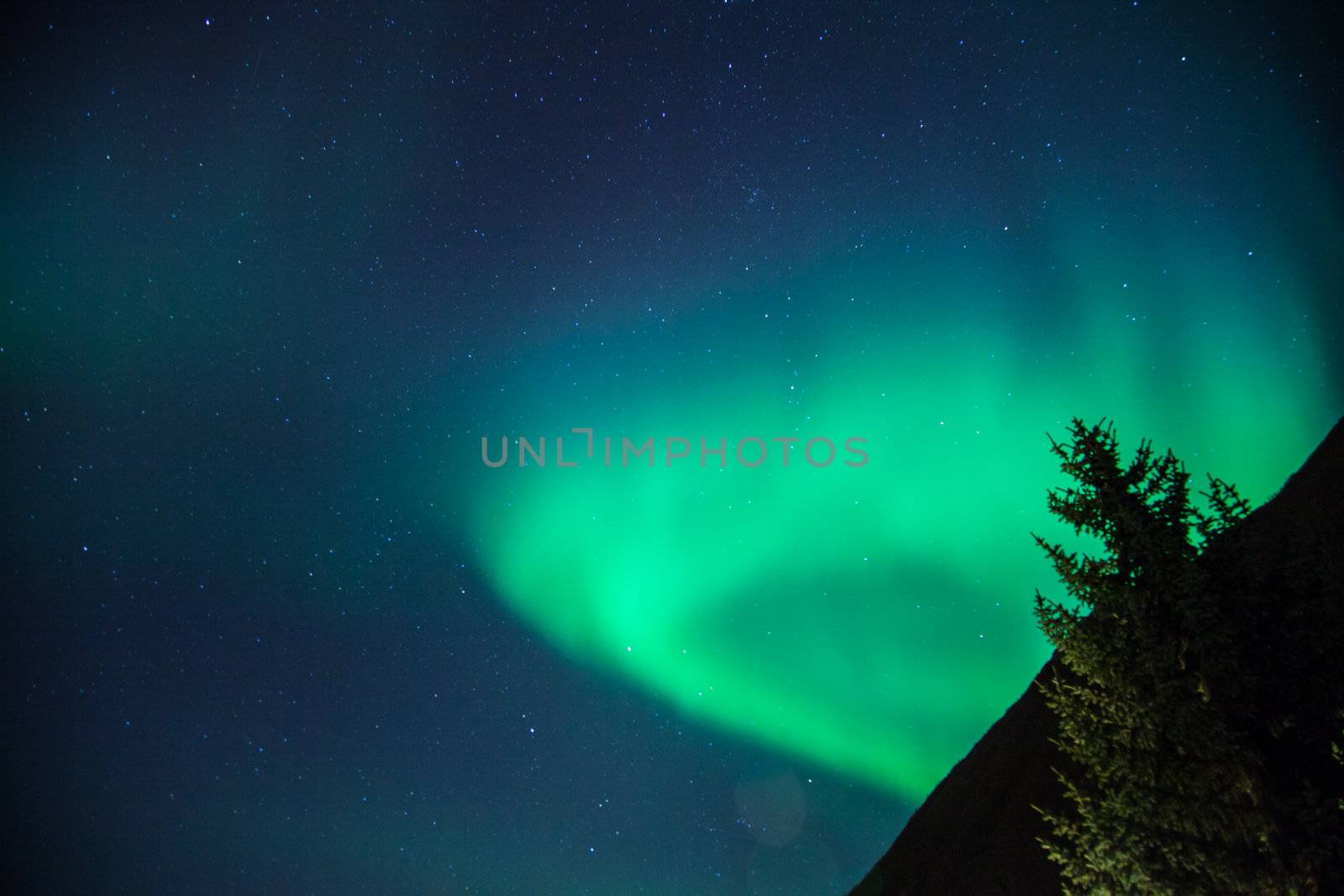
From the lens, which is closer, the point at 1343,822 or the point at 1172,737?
the point at 1343,822

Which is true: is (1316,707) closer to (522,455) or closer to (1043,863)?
(1043,863)

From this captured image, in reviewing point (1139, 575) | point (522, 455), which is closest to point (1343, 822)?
point (1139, 575)

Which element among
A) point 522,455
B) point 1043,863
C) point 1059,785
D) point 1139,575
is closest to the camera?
point 1139,575

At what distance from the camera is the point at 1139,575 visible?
7.29 metres

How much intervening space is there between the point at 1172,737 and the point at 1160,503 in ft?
7.17

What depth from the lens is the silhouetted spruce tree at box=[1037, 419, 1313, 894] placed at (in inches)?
255

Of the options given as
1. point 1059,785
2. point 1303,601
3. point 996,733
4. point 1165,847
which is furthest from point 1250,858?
point 996,733

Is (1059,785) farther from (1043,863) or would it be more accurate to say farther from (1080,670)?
(1080,670)

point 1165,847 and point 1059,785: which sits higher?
point 1059,785

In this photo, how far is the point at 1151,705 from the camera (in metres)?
6.90

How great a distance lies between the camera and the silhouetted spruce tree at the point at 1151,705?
6477 millimetres

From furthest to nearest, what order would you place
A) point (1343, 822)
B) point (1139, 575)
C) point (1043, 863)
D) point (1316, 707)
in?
point (1043, 863)
point (1139, 575)
point (1316, 707)
point (1343, 822)

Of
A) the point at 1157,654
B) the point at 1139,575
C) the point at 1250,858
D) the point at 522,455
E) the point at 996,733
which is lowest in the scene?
the point at 1250,858

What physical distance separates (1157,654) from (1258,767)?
44.6 inches
